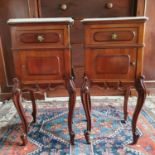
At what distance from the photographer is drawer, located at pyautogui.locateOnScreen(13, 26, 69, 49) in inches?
42.0

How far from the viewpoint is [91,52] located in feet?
3.62

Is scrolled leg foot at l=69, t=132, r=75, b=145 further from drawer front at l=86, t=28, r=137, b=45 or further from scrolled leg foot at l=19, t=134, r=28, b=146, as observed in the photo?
drawer front at l=86, t=28, r=137, b=45

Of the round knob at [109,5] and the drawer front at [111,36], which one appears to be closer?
the drawer front at [111,36]

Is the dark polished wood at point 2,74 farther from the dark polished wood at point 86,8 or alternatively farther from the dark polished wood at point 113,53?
the dark polished wood at point 113,53

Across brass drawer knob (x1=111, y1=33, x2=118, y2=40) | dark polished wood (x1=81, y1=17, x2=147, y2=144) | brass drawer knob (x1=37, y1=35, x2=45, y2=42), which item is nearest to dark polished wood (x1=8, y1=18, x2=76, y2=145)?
brass drawer knob (x1=37, y1=35, x2=45, y2=42)

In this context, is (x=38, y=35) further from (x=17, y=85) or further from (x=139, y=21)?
(x=139, y=21)

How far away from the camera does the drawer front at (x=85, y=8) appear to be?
1.75 meters

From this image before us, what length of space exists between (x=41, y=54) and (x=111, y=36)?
409mm

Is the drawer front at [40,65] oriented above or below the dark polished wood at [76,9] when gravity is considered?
below

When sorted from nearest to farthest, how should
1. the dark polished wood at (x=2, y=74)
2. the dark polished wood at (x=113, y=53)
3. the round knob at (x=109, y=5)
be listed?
the dark polished wood at (x=113, y=53) → the round knob at (x=109, y=5) → the dark polished wood at (x=2, y=74)

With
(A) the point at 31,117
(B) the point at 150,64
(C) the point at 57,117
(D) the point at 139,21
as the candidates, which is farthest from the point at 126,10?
(A) the point at 31,117

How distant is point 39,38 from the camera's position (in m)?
1.07

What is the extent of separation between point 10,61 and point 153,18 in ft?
4.74

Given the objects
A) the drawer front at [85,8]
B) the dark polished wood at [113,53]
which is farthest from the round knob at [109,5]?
the dark polished wood at [113,53]
